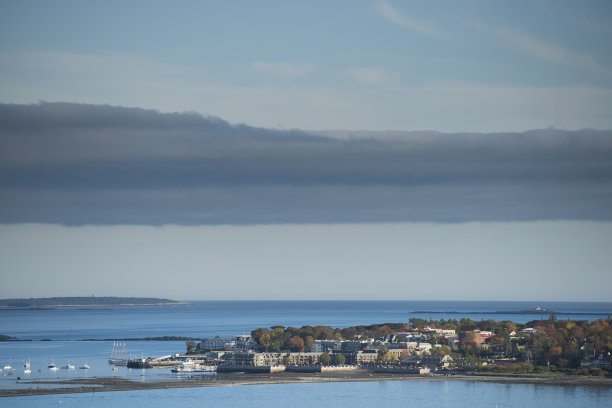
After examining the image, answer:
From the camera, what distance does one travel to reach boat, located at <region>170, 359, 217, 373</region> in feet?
485

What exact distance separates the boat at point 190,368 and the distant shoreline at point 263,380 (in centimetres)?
650

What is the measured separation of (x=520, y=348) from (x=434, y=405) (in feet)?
186

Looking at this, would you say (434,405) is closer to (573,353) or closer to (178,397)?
(178,397)

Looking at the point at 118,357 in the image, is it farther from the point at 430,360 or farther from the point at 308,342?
the point at 430,360

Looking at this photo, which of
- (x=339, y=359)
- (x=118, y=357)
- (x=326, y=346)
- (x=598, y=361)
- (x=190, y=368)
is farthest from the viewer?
(x=118, y=357)

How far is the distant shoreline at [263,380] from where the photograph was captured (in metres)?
121

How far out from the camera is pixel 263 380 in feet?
443

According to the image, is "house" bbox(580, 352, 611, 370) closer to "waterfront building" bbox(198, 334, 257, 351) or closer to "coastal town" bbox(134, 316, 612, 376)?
"coastal town" bbox(134, 316, 612, 376)

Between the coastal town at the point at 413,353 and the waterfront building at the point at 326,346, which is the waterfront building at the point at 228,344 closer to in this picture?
the coastal town at the point at 413,353

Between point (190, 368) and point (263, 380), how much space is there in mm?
18922

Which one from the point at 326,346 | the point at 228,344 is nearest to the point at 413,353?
the point at 326,346

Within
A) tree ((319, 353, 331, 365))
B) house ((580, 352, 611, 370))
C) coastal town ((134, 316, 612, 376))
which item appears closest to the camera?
house ((580, 352, 611, 370))

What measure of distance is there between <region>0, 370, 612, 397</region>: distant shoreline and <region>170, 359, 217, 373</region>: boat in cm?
650

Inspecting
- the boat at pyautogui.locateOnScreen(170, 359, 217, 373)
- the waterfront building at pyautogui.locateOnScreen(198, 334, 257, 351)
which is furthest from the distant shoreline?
the waterfront building at pyautogui.locateOnScreen(198, 334, 257, 351)
